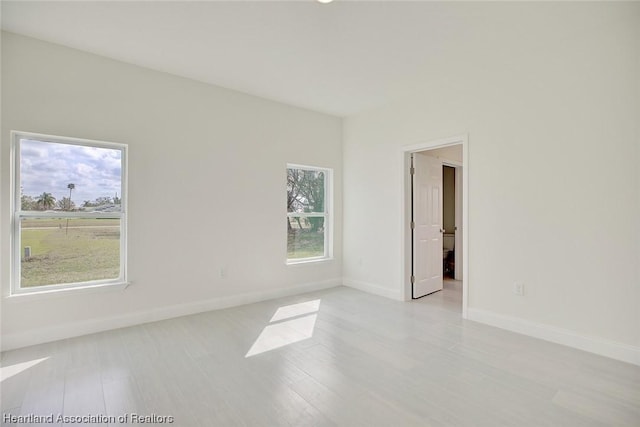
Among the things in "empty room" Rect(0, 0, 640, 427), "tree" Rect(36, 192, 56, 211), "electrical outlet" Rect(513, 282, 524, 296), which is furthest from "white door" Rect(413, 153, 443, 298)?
"tree" Rect(36, 192, 56, 211)

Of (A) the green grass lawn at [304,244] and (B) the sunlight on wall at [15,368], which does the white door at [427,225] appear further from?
(B) the sunlight on wall at [15,368]

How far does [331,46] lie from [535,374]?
10.7 ft

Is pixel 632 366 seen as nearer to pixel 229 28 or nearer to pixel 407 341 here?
pixel 407 341

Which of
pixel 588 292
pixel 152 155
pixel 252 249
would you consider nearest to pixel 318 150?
pixel 252 249

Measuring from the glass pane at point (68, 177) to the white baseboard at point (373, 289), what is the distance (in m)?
3.45

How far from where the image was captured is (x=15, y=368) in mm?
2424

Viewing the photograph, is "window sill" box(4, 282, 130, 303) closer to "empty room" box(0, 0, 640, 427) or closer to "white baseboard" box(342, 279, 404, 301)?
"empty room" box(0, 0, 640, 427)

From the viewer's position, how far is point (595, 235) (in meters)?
2.74

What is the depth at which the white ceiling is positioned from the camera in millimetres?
2422

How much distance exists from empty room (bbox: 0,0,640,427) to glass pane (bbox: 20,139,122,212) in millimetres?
14

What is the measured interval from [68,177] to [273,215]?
233cm

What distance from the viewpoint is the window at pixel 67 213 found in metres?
2.90

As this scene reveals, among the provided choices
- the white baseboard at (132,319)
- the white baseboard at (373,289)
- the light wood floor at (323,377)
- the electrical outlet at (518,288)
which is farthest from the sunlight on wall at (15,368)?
the electrical outlet at (518,288)

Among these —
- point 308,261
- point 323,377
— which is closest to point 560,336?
point 323,377
